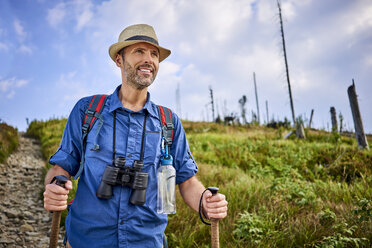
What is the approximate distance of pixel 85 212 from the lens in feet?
7.07

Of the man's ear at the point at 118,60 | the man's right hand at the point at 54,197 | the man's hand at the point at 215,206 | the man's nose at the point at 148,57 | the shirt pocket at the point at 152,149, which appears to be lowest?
the man's hand at the point at 215,206

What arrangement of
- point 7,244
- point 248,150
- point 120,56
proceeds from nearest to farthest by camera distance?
point 120,56 → point 7,244 → point 248,150

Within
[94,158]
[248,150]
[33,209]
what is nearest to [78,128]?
[94,158]

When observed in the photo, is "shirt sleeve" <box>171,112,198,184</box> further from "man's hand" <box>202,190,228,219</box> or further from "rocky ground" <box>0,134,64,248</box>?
"rocky ground" <box>0,134,64,248</box>

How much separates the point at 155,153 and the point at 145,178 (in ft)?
0.93

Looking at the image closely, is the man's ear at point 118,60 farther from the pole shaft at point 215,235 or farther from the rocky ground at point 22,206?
the rocky ground at point 22,206

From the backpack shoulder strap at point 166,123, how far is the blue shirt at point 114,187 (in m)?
0.08

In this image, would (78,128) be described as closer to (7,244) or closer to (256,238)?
(256,238)

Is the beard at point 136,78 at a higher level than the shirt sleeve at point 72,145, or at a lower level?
higher

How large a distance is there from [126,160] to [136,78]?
82 cm

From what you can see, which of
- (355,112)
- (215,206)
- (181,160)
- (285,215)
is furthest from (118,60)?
(355,112)

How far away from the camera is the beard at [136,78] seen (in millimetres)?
2482

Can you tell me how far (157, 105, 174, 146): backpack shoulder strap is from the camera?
2.49 metres

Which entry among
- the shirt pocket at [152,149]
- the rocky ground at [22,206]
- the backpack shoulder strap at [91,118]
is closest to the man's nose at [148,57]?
the backpack shoulder strap at [91,118]
